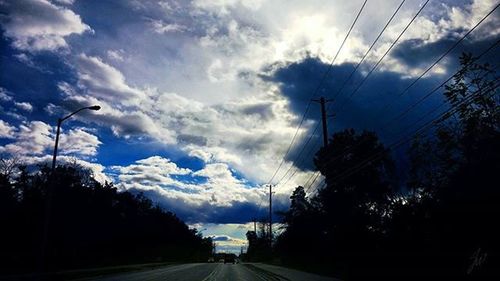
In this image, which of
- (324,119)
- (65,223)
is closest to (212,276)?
(324,119)

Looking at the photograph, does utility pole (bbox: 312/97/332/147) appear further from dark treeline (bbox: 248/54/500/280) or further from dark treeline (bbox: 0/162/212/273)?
dark treeline (bbox: 0/162/212/273)

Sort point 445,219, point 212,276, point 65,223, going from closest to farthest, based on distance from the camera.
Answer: point 445,219 → point 212,276 → point 65,223

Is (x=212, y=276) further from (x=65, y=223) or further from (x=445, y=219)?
(x=65, y=223)

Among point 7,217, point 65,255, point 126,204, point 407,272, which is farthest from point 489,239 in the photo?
point 126,204

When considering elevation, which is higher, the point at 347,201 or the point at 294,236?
the point at 347,201

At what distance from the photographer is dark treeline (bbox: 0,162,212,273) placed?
51.6 metres

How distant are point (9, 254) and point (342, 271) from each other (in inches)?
1460

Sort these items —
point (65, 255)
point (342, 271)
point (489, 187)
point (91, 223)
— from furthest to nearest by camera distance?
point (91, 223)
point (65, 255)
point (342, 271)
point (489, 187)

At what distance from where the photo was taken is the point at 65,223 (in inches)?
2559

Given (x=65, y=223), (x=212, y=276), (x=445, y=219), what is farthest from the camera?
(x=65, y=223)

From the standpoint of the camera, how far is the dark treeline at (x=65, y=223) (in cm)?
5156

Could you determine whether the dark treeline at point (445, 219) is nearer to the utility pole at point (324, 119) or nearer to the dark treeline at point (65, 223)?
the utility pole at point (324, 119)

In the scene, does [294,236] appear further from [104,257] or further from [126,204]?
[126,204]

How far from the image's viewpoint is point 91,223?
7725 centimetres
